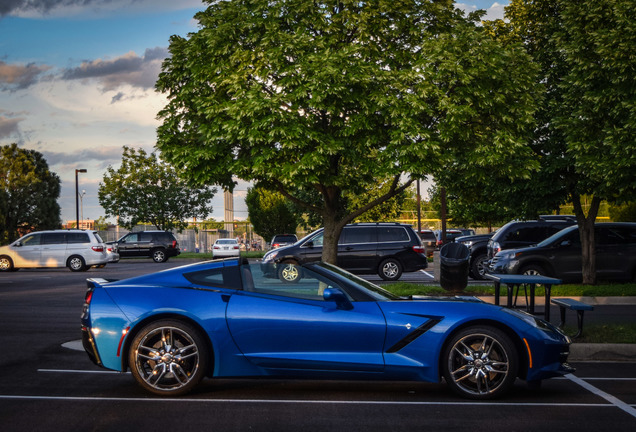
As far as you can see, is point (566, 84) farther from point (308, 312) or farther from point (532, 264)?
point (308, 312)

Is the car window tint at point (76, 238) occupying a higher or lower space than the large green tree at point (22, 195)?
lower

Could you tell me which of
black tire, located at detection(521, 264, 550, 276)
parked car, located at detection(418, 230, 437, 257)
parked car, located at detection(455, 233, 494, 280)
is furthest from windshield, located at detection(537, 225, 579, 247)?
parked car, located at detection(418, 230, 437, 257)

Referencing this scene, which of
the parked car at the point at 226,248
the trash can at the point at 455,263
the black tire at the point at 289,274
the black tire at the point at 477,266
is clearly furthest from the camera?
the parked car at the point at 226,248

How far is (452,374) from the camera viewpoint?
6.36 meters

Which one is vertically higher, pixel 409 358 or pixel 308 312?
pixel 308 312

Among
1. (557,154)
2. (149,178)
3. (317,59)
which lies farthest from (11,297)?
(149,178)

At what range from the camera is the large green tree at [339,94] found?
601 inches

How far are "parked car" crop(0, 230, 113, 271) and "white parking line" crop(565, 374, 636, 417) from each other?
84.5ft

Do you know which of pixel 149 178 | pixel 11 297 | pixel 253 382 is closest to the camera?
pixel 253 382

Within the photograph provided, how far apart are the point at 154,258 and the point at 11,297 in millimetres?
25090

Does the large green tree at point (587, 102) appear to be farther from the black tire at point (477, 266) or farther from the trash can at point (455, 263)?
the black tire at point (477, 266)

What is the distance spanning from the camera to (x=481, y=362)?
6359 mm

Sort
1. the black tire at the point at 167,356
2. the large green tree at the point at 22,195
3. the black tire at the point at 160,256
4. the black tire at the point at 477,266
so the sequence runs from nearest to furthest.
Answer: the black tire at the point at 167,356, the black tire at the point at 477,266, the black tire at the point at 160,256, the large green tree at the point at 22,195

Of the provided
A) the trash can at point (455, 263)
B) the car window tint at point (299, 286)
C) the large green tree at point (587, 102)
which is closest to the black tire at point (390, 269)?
the large green tree at point (587, 102)
